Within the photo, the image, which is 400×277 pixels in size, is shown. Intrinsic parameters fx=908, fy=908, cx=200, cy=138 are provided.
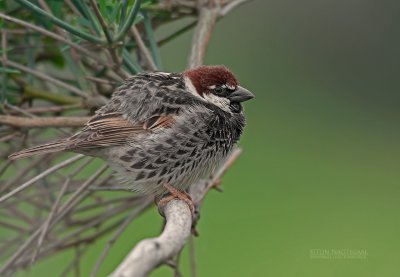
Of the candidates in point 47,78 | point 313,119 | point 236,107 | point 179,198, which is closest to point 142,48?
point 47,78

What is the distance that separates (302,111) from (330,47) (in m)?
0.74

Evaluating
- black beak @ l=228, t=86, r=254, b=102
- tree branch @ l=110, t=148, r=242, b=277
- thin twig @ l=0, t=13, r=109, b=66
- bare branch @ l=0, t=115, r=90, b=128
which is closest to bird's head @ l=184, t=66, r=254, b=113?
black beak @ l=228, t=86, r=254, b=102

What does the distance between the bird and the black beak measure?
10 cm

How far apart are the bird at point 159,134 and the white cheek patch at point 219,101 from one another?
0.05 m

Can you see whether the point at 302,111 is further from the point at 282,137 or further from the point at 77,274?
the point at 77,274

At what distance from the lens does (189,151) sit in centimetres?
304

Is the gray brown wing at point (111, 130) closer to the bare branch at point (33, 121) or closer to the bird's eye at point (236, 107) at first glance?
the bare branch at point (33, 121)

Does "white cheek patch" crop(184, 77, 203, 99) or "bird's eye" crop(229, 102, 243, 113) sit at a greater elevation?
"white cheek patch" crop(184, 77, 203, 99)

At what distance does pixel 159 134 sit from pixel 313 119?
6.07 metres

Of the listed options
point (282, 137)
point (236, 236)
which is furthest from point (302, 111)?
point (236, 236)

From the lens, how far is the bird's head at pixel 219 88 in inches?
124

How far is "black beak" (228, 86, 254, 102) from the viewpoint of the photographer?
10.6 feet

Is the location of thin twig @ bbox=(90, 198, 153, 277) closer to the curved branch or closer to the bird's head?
the bird's head

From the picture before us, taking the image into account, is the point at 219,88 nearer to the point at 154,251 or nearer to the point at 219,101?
the point at 219,101
